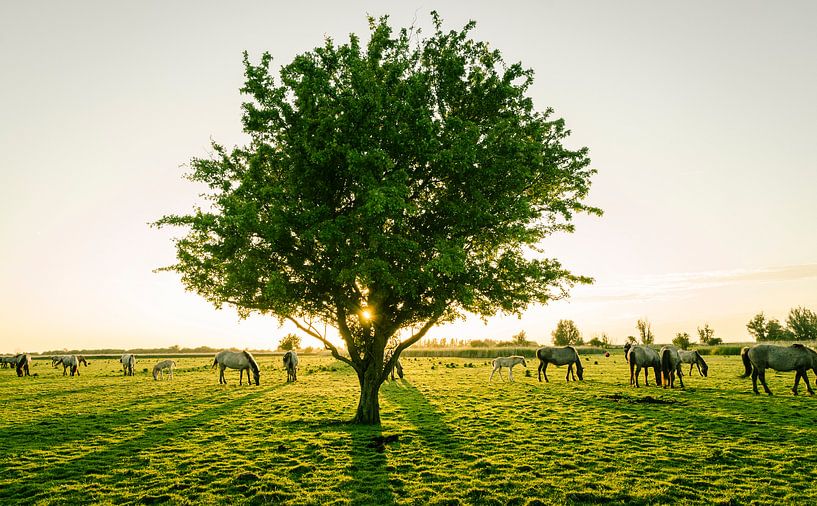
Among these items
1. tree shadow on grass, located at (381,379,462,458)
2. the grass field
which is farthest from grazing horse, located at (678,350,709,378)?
tree shadow on grass, located at (381,379,462,458)

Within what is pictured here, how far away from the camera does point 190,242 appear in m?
16.8

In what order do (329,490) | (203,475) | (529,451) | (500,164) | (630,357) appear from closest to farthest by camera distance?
(329,490), (203,475), (529,451), (500,164), (630,357)

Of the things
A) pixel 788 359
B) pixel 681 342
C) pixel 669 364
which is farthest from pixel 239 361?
pixel 681 342

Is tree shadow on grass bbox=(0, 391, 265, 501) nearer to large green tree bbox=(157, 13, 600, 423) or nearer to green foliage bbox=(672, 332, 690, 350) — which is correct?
large green tree bbox=(157, 13, 600, 423)

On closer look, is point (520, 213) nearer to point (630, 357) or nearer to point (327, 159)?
point (327, 159)

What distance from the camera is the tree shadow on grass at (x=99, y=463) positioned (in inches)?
428

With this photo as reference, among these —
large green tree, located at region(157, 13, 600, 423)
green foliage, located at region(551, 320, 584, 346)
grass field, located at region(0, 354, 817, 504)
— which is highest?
large green tree, located at region(157, 13, 600, 423)

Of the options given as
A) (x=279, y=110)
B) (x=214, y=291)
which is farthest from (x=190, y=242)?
(x=279, y=110)

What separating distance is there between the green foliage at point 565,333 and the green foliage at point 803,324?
189ft

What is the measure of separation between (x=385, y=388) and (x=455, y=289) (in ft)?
58.7

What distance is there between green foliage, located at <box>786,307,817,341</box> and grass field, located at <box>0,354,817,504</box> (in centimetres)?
13187

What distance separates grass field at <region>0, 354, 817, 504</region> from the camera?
10.2 m

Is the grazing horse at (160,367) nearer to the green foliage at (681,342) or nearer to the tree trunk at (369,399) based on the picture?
the tree trunk at (369,399)

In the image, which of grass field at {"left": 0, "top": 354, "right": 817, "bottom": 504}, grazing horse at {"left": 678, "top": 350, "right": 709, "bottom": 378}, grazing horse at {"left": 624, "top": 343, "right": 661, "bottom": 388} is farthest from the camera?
grazing horse at {"left": 678, "top": 350, "right": 709, "bottom": 378}
